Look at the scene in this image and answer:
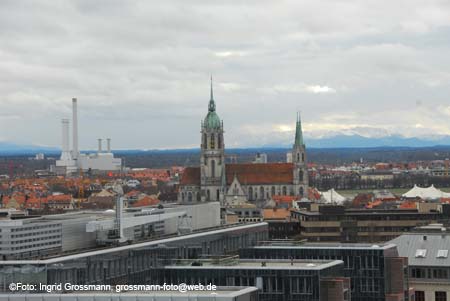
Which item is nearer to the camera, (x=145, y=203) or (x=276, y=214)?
(x=276, y=214)

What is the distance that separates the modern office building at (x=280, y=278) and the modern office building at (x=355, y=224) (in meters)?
58.6

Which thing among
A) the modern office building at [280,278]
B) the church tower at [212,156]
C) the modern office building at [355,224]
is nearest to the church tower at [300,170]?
the church tower at [212,156]

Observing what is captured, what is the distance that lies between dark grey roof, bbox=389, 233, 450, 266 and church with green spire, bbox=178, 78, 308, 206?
4295 inches

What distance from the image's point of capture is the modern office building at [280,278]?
57094 mm

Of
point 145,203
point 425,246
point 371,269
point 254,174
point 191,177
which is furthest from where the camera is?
point 254,174

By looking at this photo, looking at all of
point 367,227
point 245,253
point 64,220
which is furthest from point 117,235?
point 367,227

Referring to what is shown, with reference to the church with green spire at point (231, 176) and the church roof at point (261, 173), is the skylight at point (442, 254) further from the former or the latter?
the church roof at point (261, 173)

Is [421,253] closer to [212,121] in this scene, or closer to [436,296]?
[436,296]

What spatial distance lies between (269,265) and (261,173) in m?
135

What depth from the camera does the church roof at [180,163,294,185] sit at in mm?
192875

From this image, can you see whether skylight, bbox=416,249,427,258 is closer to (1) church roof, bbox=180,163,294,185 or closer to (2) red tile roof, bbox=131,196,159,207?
(2) red tile roof, bbox=131,196,159,207

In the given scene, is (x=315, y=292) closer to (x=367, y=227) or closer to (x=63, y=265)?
(x=63, y=265)

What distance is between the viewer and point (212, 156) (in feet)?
623

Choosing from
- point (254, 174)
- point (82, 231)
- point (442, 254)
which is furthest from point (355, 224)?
point (254, 174)
